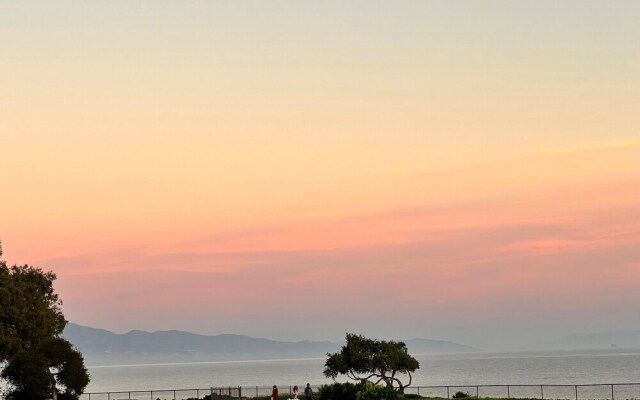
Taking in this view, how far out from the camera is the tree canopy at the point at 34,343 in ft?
229

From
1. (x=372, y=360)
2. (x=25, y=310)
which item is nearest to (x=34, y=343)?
(x=25, y=310)

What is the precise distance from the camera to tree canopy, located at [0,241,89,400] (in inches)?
2744

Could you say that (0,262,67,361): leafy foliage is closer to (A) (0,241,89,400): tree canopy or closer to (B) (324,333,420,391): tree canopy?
(A) (0,241,89,400): tree canopy

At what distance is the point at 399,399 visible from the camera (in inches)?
2267

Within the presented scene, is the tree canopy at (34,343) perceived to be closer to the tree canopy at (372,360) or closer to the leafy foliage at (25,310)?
the leafy foliage at (25,310)

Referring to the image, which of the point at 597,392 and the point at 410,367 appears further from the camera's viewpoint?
the point at 597,392

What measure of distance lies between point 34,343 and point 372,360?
94.2 ft

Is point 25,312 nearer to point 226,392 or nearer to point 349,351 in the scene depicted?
point 226,392

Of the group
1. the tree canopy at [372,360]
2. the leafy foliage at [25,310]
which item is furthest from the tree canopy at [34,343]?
the tree canopy at [372,360]

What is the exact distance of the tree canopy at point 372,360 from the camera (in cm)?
7281

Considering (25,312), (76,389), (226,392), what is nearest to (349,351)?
(226,392)

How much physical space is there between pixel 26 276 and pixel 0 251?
3.11 metres

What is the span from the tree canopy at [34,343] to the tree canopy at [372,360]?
67.0ft

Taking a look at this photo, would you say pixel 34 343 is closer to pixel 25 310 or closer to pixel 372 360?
pixel 25 310
